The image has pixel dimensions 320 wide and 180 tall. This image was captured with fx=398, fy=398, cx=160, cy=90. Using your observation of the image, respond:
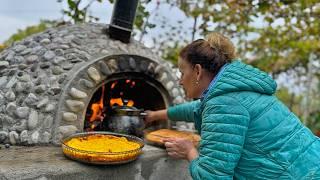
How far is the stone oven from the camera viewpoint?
124 inches

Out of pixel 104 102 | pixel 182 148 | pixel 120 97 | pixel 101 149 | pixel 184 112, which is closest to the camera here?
pixel 182 148

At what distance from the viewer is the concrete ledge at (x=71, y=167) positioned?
8.00ft

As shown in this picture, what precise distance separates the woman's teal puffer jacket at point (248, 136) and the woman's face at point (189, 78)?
0.62 ft

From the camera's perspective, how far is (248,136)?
197 cm

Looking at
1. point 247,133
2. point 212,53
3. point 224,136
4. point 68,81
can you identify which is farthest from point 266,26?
point 224,136

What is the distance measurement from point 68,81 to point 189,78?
4.59ft

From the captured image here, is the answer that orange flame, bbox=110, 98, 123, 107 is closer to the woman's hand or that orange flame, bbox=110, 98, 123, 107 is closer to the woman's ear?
the woman's hand

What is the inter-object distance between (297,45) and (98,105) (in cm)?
521

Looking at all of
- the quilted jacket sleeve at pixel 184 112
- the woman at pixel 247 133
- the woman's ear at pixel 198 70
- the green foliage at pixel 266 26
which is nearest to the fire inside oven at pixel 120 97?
the quilted jacket sleeve at pixel 184 112

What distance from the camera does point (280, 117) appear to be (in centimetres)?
204

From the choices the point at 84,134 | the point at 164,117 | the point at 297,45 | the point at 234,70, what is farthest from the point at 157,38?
the point at 234,70

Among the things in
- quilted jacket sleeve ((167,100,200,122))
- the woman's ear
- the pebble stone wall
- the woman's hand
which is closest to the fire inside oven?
the pebble stone wall

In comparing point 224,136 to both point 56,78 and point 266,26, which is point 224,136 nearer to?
point 56,78

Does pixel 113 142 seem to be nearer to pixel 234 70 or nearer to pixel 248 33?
pixel 234 70
